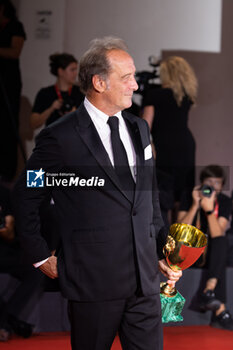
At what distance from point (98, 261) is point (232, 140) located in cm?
328

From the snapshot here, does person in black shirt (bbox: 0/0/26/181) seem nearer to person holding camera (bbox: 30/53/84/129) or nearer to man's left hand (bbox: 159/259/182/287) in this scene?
person holding camera (bbox: 30/53/84/129)

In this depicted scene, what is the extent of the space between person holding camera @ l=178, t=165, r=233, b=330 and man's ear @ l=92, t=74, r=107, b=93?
198cm

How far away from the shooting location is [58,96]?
157 inches

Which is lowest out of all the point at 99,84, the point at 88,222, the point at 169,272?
the point at 169,272

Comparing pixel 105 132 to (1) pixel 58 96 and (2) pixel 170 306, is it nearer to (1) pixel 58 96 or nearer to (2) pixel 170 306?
(2) pixel 170 306

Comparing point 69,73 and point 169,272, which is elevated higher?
point 69,73

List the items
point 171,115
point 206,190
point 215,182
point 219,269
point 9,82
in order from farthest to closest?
point 9,82, point 171,115, point 215,182, point 206,190, point 219,269

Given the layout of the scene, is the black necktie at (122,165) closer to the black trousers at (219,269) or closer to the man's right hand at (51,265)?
the man's right hand at (51,265)

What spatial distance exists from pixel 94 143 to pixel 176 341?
1.83m

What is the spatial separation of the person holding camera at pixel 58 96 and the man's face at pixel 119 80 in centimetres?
226

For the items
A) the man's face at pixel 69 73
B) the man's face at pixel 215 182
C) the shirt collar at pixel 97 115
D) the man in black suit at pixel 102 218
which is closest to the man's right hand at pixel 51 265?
the man in black suit at pixel 102 218

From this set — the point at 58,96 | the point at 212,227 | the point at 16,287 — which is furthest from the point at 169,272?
the point at 58,96

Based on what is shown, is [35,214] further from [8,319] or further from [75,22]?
[75,22]

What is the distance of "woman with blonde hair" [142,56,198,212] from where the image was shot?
376 cm
